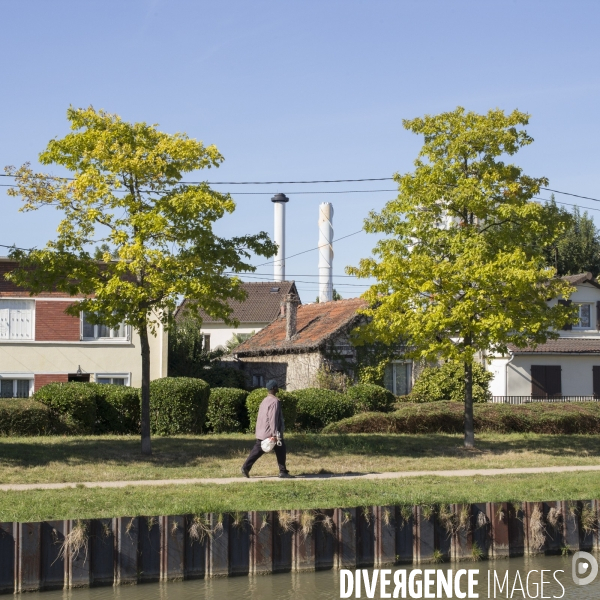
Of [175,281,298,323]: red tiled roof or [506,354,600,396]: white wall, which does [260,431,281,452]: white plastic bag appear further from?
[175,281,298,323]: red tiled roof

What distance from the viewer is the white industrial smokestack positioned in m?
70.6

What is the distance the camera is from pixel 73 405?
981 inches

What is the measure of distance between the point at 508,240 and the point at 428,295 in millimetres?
2606

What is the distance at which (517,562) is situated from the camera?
13.8 m

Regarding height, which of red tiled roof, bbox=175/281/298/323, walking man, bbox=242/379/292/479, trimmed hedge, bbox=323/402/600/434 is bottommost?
trimmed hedge, bbox=323/402/600/434

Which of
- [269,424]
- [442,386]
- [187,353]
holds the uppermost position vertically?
[187,353]

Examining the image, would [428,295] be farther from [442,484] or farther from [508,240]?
[442,484]

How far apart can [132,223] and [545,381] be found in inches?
1066

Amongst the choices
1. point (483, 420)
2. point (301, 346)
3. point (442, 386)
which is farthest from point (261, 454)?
point (442, 386)

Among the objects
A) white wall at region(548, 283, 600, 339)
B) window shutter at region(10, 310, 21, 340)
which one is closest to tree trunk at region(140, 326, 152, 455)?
window shutter at region(10, 310, 21, 340)

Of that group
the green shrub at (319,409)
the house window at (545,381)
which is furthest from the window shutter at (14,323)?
the house window at (545,381)

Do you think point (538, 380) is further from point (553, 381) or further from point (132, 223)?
point (132, 223)

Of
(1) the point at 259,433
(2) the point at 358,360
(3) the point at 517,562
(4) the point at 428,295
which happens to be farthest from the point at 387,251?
(2) the point at 358,360

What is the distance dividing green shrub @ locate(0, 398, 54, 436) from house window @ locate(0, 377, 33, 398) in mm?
8309
